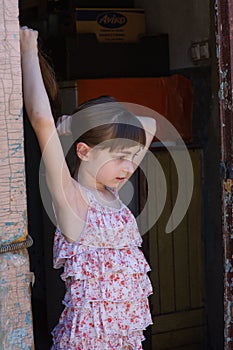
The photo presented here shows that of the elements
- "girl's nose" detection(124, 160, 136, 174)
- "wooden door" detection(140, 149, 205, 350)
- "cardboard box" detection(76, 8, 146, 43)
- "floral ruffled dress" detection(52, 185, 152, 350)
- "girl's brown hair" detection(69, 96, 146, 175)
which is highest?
"cardboard box" detection(76, 8, 146, 43)

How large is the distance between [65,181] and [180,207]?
2.17m

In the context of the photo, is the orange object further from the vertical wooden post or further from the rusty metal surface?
the vertical wooden post

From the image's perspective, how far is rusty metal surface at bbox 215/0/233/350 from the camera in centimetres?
270

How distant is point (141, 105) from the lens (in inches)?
171

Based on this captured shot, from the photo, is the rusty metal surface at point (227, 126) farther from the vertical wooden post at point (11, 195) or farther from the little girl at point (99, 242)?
the vertical wooden post at point (11, 195)

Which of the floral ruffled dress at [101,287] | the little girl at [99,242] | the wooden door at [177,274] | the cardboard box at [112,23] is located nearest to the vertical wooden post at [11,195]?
the little girl at [99,242]

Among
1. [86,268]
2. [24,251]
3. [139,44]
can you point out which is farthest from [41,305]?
[24,251]

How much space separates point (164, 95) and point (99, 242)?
2231mm

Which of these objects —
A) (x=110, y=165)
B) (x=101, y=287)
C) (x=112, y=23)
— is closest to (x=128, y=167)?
(x=110, y=165)

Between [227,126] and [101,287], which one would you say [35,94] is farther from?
[227,126]

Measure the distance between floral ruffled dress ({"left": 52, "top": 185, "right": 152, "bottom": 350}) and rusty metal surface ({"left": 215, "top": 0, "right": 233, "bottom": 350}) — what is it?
53cm

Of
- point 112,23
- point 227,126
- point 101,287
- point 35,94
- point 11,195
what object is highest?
point 112,23

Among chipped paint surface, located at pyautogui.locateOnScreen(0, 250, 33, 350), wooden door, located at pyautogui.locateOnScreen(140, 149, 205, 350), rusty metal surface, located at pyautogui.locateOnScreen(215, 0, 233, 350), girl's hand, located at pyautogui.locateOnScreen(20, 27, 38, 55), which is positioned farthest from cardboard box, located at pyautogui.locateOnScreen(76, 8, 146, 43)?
chipped paint surface, located at pyautogui.locateOnScreen(0, 250, 33, 350)

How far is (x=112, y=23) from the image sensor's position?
4.71 metres
